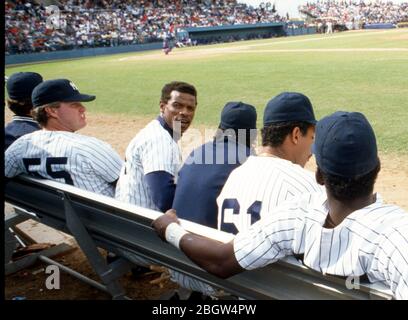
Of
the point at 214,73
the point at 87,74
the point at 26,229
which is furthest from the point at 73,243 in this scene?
the point at 87,74

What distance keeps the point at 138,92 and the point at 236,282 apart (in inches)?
487

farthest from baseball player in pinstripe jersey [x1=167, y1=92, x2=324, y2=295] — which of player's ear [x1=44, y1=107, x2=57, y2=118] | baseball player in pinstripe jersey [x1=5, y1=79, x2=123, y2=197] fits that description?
→ player's ear [x1=44, y1=107, x2=57, y2=118]

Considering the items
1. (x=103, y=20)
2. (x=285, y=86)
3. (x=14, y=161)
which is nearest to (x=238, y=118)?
(x=14, y=161)

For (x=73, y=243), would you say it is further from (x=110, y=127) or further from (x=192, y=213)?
(x=110, y=127)

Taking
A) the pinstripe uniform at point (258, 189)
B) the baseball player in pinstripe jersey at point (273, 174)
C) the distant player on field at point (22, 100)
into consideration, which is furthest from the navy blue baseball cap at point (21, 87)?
the pinstripe uniform at point (258, 189)

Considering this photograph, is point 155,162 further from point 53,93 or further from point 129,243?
point 53,93

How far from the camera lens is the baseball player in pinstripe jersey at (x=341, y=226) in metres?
1.44

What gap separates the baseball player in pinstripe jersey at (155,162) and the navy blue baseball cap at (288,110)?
2.23 ft

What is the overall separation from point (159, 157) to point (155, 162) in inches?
1.6

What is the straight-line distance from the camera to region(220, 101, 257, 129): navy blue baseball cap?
2771mm

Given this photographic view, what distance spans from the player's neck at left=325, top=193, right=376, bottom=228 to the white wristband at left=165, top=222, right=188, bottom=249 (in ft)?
2.11

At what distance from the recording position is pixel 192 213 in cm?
247

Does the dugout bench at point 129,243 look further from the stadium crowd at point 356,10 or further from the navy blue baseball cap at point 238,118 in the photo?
the stadium crowd at point 356,10
